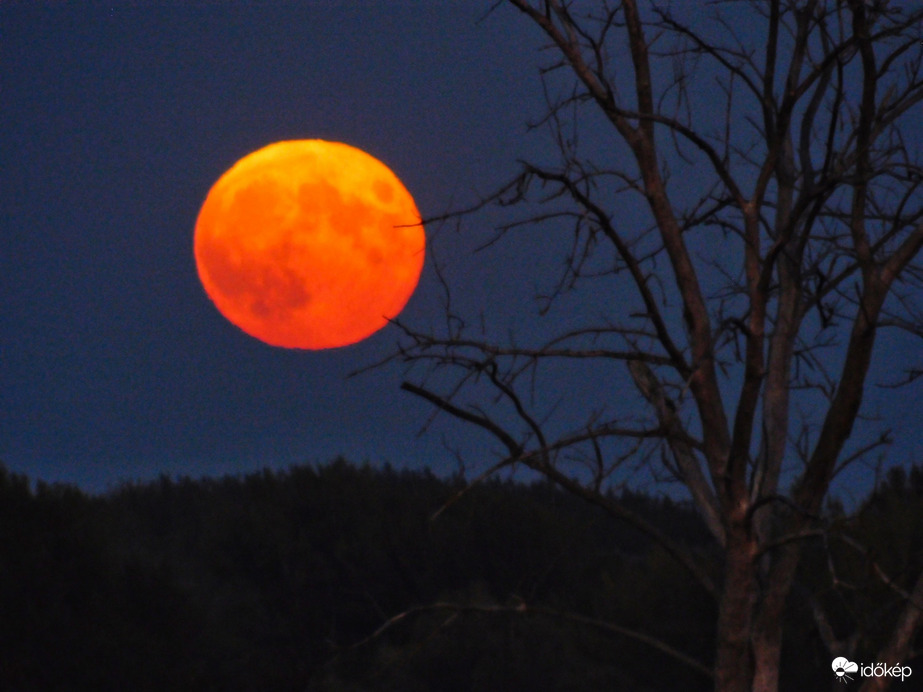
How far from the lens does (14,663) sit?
13.8 meters

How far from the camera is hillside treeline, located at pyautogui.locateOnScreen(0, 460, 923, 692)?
14.7 meters

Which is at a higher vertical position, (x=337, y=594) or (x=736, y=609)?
(x=337, y=594)

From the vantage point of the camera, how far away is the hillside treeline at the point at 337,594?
14703 millimetres

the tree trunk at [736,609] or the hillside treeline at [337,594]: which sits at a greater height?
the hillside treeline at [337,594]

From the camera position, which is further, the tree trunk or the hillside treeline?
the hillside treeline

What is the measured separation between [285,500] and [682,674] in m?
10.8

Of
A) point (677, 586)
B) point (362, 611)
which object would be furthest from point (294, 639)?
point (677, 586)

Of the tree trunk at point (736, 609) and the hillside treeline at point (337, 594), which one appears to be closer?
the tree trunk at point (736, 609)

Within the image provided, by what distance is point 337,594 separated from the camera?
19891 millimetres

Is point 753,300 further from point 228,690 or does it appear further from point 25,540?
point 25,540

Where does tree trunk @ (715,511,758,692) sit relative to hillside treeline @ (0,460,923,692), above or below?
below

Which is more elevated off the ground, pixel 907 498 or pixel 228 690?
pixel 907 498

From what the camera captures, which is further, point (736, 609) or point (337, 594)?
point (337, 594)

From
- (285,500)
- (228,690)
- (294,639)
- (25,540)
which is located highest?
(285,500)
